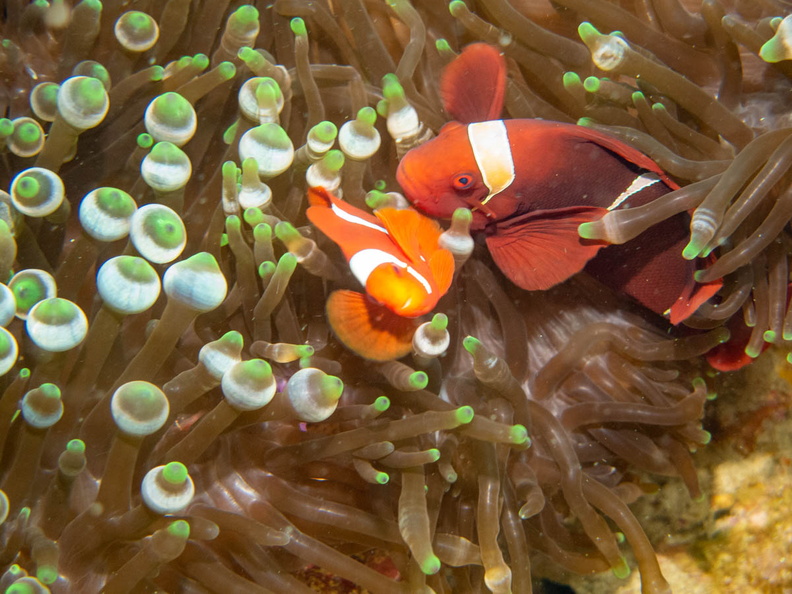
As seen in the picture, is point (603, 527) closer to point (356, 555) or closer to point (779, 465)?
point (356, 555)

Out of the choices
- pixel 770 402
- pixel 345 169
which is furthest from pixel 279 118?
pixel 770 402

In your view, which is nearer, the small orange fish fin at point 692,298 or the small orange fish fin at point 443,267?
the small orange fish fin at point 443,267

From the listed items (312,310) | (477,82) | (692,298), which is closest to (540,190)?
(477,82)

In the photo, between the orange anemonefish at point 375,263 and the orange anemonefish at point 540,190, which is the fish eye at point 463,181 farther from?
the orange anemonefish at point 375,263

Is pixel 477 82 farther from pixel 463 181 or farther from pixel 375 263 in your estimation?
pixel 375 263

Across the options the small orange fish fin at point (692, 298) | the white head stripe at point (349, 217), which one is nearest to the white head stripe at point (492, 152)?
the white head stripe at point (349, 217)

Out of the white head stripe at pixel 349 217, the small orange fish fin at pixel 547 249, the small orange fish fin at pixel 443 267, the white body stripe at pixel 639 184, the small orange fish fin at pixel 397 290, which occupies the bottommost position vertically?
the small orange fish fin at pixel 547 249

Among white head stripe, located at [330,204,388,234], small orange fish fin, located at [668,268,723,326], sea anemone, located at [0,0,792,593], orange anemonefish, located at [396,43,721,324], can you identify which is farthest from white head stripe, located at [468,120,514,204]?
small orange fish fin, located at [668,268,723,326]
